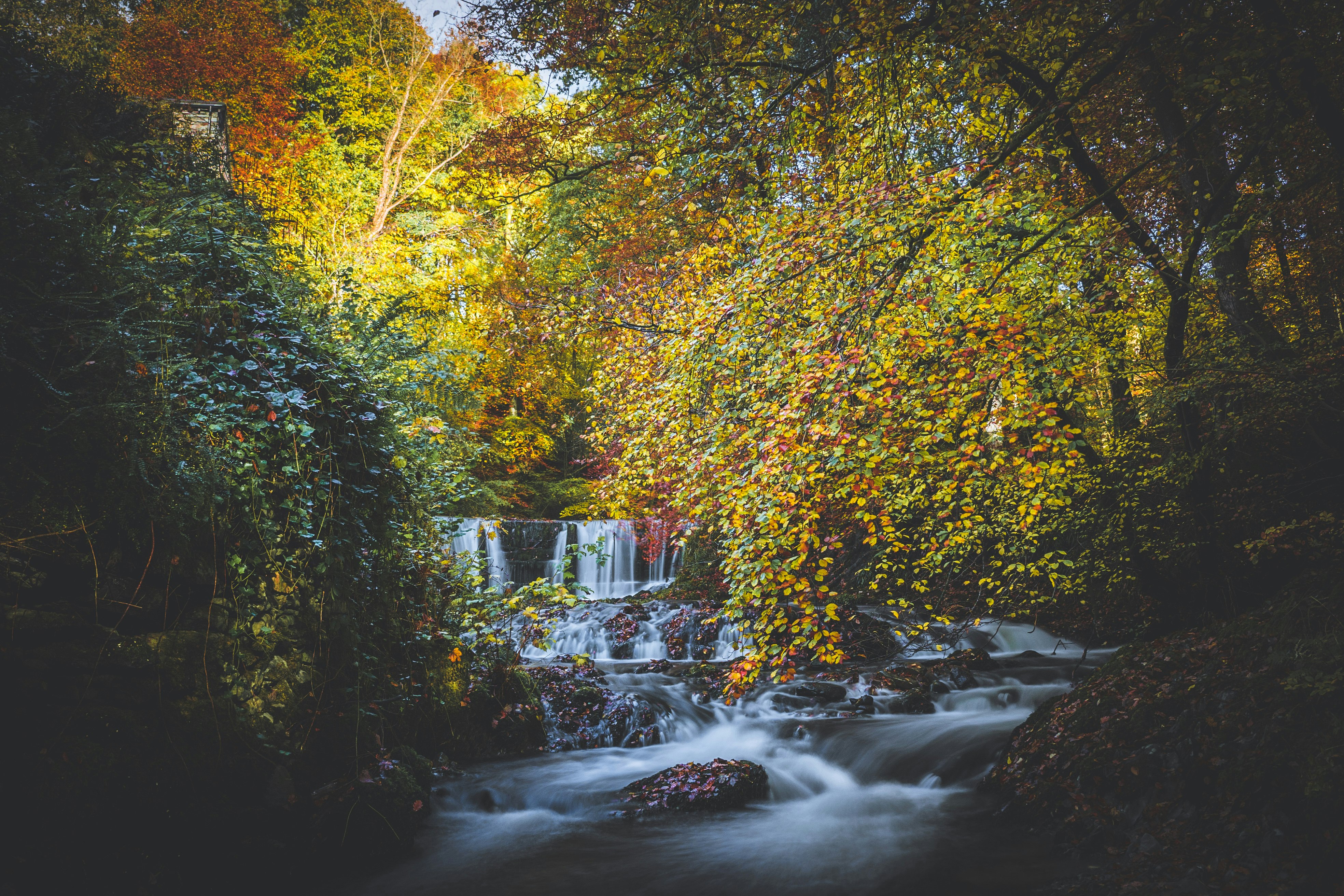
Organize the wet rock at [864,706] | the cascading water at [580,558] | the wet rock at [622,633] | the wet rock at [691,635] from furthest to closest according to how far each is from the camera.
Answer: the cascading water at [580,558] → the wet rock at [622,633] → the wet rock at [691,635] → the wet rock at [864,706]

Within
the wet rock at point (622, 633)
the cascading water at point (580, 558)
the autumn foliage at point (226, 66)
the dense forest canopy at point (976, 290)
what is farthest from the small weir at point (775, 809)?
the autumn foliage at point (226, 66)

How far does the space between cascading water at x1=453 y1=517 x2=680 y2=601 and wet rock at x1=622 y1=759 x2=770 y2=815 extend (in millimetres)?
10160

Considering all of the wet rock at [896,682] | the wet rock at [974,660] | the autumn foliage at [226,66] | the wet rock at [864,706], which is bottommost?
the wet rock at [864,706]

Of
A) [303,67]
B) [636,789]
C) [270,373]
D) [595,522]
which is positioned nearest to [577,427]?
[595,522]

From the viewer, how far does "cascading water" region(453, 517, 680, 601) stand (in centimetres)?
1753

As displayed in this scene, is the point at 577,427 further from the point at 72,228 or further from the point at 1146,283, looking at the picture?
the point at 72,228

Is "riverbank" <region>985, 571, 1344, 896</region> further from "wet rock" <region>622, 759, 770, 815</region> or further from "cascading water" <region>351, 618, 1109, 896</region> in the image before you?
"wet rock" <region>622, 759, 770, 815</region>

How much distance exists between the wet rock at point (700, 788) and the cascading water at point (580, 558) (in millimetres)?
10160

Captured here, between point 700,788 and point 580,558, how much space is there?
11.2 metres

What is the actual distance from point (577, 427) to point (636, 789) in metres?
16.4

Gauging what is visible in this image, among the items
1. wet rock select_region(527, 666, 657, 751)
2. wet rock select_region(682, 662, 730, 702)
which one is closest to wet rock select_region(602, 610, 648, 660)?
wet rock select_region(682, 662, 730, 702)

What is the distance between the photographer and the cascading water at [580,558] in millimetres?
17531

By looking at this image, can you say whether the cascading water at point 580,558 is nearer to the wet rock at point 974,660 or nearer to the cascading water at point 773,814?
the cascading water at point 773,814

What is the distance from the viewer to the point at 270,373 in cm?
418
